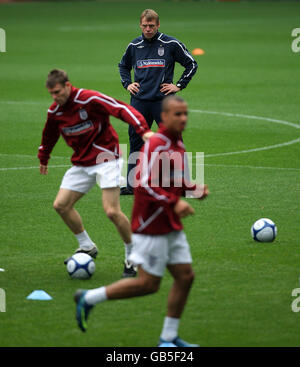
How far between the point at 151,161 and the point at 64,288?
2432 millimetres

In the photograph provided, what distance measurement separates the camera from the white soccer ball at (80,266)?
9.20 metres

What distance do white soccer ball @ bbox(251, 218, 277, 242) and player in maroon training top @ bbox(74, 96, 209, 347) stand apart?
132 inches

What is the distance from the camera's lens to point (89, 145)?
9.28 meters

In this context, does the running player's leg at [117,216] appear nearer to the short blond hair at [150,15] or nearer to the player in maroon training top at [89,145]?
the player in maroon training top at [89,145]

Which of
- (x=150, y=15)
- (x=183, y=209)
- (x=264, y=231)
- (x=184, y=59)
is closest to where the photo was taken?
(x=183, y=209)

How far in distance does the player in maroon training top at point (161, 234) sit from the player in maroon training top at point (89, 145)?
1709 millimetres

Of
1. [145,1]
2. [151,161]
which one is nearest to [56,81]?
[151,161]

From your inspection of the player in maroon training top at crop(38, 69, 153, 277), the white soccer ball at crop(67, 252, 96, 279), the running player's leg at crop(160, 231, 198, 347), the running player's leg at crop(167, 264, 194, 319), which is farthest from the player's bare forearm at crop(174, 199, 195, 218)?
the white soccer ball at crop(67, 252, 96, 279)

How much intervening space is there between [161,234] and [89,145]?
2362mm

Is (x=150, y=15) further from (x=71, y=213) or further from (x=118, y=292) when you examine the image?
(x=118, y=292)

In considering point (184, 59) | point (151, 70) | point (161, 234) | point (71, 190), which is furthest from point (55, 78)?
point (184, 59)

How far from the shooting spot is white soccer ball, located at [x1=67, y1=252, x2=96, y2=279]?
9.20 m

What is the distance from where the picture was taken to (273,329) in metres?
7.73
